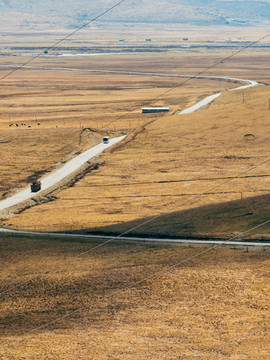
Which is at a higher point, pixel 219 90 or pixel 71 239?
pixel 219 90

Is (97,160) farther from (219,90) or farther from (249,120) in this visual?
(219,90)

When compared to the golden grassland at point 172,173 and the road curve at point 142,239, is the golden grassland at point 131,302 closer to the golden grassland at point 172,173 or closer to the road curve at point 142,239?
the road curve at point 142,239

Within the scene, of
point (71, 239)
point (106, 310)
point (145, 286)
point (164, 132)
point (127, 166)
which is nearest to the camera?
point (106, 310)

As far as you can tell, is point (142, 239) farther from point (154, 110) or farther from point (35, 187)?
point (154, 110)

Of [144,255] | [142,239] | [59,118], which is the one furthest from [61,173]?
[59,118]

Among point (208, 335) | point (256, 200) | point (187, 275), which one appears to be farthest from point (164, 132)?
point (208, 335)
